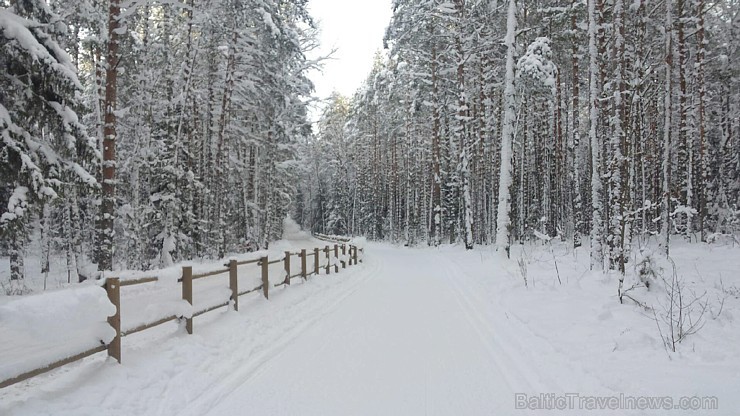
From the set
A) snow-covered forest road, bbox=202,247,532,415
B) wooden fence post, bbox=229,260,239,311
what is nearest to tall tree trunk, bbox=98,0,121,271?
wooden fence post, bbox=229,260,239,311

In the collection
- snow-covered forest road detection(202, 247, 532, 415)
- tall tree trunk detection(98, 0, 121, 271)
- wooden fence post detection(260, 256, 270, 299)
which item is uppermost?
tall tree trunk detection(98, 0, 121, 271)

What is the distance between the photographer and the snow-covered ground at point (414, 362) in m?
4.25

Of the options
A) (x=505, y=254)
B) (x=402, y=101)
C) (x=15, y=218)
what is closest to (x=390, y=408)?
(x=15, y=218)

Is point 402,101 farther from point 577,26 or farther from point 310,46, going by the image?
point 577,26

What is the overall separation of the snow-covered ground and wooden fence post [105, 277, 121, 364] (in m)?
0.11

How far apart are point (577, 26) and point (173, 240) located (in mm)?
18056

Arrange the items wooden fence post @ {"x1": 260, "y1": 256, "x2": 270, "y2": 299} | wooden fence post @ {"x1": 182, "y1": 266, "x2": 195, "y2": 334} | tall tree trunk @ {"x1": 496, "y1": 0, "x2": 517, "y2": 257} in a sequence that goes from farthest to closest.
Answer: tall tree trunk @ {"x1": 496, "y1": 0, "x2": 517, "y2": 257}, wooden fence post @ {"x1": 260, "y1": 256, "x2": 270, "y2": 299}, wooden fence post @ {"x1": 182, "y1": 266, "x2": 195, "y2": 334}

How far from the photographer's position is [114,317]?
5.06 m

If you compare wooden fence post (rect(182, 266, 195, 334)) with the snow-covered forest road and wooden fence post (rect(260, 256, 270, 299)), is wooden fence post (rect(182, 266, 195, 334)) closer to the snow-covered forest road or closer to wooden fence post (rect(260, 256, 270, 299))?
the snow-covered forest road

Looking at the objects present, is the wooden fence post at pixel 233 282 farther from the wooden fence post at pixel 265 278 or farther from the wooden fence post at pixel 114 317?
the wooden fence post at pixel 114 317

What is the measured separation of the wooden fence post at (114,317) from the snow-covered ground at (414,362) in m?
0.11

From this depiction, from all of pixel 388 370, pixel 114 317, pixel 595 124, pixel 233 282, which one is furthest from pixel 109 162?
pixel 595 124

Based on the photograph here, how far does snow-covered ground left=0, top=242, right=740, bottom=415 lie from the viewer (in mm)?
4254

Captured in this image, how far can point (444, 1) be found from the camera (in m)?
23.6
